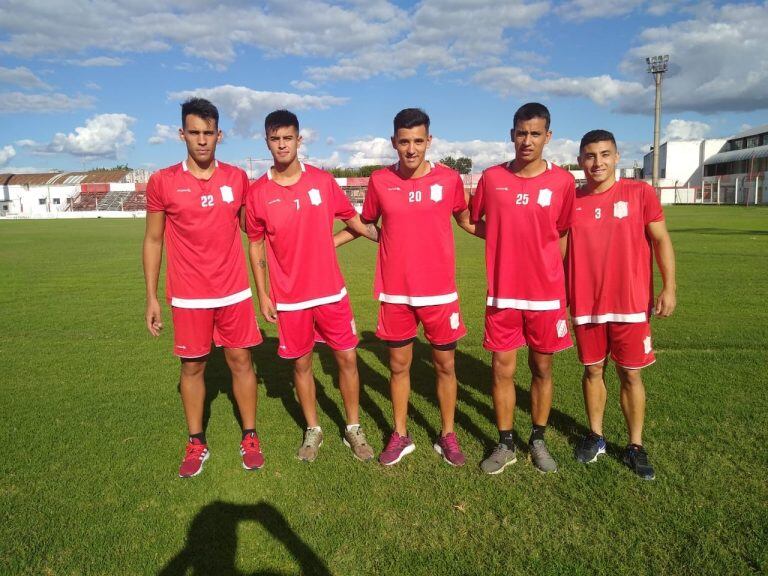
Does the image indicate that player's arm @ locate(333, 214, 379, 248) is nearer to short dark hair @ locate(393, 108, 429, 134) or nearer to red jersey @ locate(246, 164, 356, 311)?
red jersey @ locate(246, 164, 356, 311)

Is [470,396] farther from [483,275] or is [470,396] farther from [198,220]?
[483,275]

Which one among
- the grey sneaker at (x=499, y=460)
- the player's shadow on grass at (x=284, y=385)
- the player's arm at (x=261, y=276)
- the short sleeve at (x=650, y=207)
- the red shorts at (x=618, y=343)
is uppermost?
the short sleeve at (x=650, y=207)

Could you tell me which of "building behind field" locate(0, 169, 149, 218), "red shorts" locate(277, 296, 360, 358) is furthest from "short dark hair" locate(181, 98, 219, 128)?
"building behind field" locate(0, 169, 149, 218)

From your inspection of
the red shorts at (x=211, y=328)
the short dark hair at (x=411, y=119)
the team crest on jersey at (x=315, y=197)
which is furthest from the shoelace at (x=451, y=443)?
the short dark hair at (x=411, y=119)

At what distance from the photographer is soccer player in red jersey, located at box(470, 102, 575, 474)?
354 cm

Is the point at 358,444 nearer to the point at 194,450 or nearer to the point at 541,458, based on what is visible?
the point at 194,450

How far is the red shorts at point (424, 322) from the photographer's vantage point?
3.81m

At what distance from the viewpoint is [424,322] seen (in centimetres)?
385

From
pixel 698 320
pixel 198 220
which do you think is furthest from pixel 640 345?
pixel 698 320

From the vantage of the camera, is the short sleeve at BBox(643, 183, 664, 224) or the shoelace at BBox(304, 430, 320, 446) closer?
the short sleeve at BBox(643, 183, 664, 224)

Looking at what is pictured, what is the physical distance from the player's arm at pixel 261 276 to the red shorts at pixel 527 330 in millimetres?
1563

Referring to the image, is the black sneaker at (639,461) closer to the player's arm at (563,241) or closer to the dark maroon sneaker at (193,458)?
the player's arm at (563,241)

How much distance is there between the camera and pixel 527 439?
4156 millimetres

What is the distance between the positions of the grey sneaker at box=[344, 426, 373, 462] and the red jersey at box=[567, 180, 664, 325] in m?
1.81
